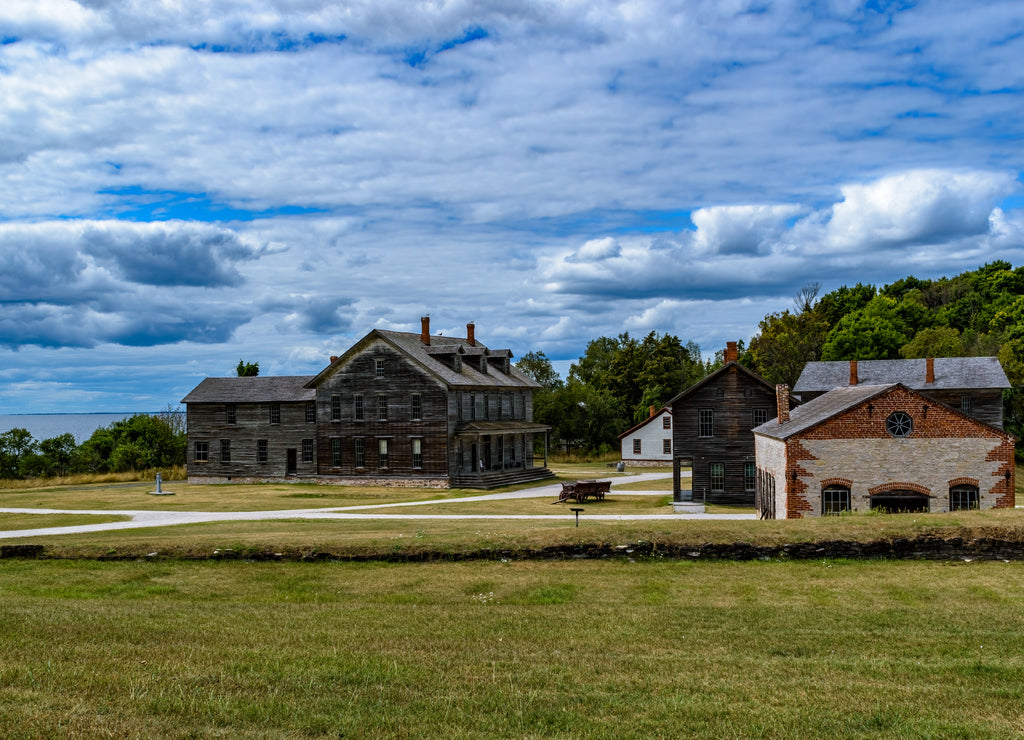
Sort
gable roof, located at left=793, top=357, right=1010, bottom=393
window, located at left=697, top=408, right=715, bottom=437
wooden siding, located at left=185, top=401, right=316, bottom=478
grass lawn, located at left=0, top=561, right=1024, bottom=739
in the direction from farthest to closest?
wooden siding, located at left=185, top=401, right=316, bottom=478, gable roof, located at left=793, top=357, right=1010, bottom=393, window, located at left=697, top=408, right=715, bottom=437, grass lawn, located at left=0, top=561, right=1024, bottom=739

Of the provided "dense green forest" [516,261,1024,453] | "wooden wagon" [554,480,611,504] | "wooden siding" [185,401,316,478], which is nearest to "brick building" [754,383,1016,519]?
"wooden wagon" [554,480,611,504]

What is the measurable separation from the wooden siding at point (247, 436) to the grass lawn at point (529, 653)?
39.7m

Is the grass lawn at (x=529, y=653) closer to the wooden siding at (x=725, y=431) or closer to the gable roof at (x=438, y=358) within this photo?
the wooden siding at (x=725, y=431)

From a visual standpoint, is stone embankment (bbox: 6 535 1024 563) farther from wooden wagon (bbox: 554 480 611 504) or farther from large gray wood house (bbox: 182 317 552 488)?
large gray wood house (bbox: 182 317 552 488)

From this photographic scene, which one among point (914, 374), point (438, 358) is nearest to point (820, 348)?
point (914, 374)

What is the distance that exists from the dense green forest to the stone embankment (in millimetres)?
57822

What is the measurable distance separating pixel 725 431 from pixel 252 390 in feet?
107

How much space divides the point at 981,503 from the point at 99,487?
159 feet

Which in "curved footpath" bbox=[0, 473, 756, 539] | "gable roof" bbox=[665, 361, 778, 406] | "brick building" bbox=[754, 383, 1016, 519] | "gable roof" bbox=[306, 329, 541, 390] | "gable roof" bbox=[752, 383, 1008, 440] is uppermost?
"gable roof" bbox=[306, 329, 541, 390]

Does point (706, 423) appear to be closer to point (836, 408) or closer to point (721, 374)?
point (721, 374)

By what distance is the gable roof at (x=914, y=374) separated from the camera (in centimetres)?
5330

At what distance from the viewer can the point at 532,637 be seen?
12.1 metres

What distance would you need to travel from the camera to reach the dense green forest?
8038 centimetres

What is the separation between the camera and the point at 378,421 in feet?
180
